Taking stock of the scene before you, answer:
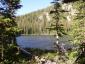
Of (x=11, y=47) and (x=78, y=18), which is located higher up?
(x=78, y=18)

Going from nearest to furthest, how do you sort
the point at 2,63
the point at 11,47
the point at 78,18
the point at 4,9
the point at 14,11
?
the point at 2,63, the point at 11,47, the point at 78,18, the point at 4,9, the point at 14,11

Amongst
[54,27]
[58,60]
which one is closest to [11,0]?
[54,27]

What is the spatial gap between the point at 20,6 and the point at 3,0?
356 cm

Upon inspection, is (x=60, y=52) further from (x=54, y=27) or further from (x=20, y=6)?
(x=20, y=6)

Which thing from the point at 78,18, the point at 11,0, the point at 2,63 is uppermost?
the point at 11,0

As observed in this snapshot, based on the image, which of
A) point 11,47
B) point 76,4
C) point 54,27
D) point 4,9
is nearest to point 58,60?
point 11,47

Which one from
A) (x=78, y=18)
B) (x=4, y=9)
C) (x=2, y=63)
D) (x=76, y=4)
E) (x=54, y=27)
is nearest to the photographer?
(x=2, y=63)

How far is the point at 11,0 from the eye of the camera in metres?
35.3

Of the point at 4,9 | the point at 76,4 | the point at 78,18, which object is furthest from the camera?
the point at 4,9

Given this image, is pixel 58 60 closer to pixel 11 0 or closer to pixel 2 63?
pixel 2 63

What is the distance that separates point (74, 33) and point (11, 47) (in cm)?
686

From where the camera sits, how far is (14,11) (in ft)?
123

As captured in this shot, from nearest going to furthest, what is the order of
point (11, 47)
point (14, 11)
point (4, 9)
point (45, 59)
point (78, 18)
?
point (45, 59), point (11, 47), point (78, 18), point (4, 9), point (14, 11)

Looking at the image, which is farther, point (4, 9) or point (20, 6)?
point (20, 6)
